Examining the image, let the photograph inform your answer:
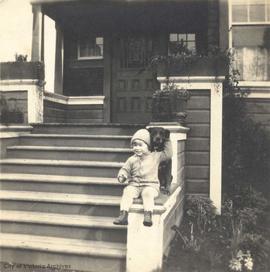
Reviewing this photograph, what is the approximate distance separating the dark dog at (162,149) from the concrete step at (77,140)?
1519mm

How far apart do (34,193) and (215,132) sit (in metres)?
2.60

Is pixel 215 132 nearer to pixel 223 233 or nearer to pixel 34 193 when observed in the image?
pixel 223 233

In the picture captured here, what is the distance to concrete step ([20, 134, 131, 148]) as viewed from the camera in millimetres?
5574

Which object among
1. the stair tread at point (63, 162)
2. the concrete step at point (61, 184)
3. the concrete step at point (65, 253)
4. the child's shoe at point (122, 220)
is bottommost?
the concrete step at point (65, 253)

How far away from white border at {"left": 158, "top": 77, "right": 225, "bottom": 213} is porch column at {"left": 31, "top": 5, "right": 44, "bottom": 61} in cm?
245

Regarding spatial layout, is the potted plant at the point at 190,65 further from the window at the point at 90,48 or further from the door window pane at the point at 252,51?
the window at the point at 90,48

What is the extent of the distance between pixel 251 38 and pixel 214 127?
85.7 inches

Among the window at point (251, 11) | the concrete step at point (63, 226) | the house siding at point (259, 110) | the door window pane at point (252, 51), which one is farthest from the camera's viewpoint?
the window at point (251, 11)

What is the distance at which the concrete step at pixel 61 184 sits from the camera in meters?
4.68

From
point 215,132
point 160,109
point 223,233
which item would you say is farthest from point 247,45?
point 223,233

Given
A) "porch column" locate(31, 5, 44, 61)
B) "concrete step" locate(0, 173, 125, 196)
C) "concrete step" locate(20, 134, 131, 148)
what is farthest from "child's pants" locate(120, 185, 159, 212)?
"porch column" locate(31, 5, 44, 61)

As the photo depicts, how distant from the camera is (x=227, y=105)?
631 cm

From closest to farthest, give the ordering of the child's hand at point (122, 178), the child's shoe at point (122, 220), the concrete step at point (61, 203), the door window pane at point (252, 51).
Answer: the child's shoe at point (122, 220)
the child's hand at point (122, 178)
the concrete step at point (61, 203)
the door window pane at point (252, 51)

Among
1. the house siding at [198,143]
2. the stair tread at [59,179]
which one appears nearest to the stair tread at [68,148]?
the stair tread at [59,179]
